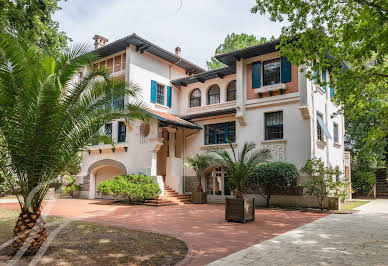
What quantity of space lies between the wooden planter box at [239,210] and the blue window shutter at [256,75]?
890 centimetres

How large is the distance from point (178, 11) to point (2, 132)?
4.61 meters

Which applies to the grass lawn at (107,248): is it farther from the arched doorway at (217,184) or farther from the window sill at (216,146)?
the window sill at (216,146)

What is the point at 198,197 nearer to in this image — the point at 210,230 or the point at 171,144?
the point at 171,144

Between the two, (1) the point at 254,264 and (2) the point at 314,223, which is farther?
(2) the point at 314,223

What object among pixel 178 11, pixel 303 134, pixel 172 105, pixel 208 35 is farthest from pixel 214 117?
pixel 178 11

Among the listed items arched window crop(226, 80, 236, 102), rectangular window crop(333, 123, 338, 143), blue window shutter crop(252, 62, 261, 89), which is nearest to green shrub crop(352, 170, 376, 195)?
rectangular window crop(333, 123, 338, 143)

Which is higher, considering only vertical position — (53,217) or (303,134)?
(303,134)

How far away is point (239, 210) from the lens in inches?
422

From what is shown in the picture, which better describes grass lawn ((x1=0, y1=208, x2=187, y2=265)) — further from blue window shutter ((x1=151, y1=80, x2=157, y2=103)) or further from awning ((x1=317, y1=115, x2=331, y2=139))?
blue window shutter ((x1=151, y1=80, x2=157, y2=103))

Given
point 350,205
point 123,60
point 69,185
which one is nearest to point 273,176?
point 350,205

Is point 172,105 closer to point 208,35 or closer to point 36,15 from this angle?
point 208,35

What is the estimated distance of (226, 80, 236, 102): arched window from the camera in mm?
20250

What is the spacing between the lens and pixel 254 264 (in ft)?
18.6

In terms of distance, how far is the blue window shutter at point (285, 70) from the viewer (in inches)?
669
